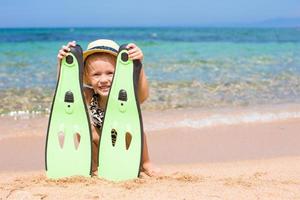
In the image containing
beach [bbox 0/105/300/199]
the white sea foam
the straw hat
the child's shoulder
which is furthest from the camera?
the white sea foam

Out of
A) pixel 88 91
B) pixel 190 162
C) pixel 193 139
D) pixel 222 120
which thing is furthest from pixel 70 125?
pixel 222 120

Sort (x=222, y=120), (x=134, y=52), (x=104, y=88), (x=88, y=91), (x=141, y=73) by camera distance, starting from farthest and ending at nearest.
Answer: (x=222, y=120)
(x=88, y=91)
(x=104, y=88)
(x=141, y=73)
(x=134, y=52)

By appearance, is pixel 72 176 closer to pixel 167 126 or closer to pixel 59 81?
pixel 59 81

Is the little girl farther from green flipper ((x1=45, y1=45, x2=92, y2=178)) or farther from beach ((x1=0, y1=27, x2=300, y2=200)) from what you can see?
beach ((x1=0, y1=27, x2=300, y2=200))

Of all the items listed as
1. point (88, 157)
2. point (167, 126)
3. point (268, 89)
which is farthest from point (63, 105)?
point (268, 89)

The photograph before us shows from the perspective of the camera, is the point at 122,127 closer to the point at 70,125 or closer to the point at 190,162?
the point at 70,125

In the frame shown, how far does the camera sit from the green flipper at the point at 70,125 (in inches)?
108

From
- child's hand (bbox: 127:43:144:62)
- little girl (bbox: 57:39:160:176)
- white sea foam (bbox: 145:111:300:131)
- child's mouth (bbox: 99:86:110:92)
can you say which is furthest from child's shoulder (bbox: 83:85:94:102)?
white sea foam (bbox: 145:111:300:131)

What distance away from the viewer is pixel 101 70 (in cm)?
296

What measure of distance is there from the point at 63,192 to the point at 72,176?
314 millimetres

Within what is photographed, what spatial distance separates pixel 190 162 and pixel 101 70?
46.1 inches

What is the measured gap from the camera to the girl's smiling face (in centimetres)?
295

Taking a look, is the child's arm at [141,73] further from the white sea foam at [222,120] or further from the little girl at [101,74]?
the white sea foam at [222,120]

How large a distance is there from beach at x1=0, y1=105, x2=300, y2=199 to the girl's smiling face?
1.91 feet
